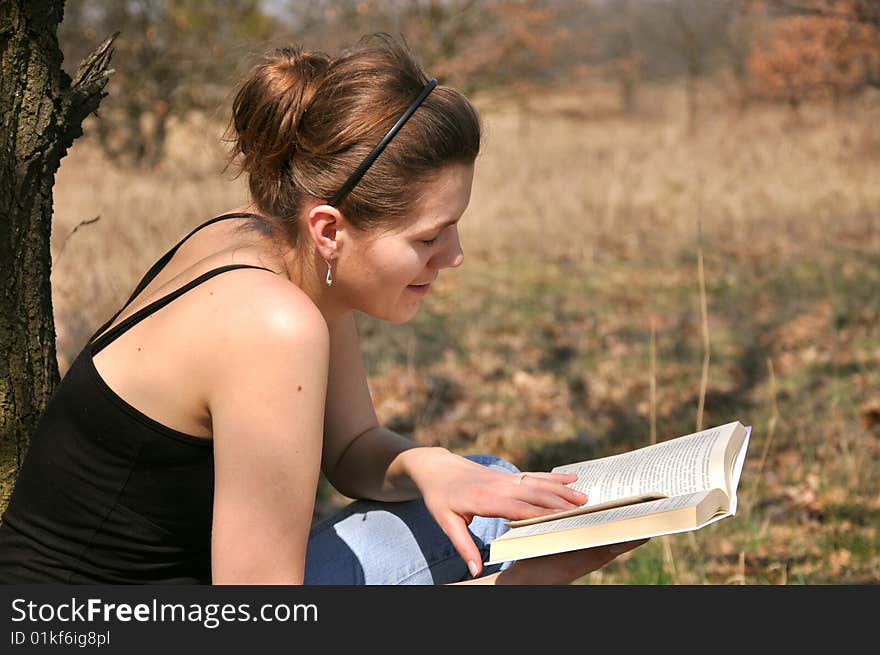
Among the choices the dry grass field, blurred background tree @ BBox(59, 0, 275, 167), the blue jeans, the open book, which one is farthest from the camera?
blurred background tree @ BBox(59, 0, 275, 167)

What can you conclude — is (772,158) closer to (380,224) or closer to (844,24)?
(844,24)

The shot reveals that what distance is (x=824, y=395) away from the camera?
4625 millimetres

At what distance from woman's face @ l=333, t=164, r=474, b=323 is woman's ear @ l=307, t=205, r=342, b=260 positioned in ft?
0.08

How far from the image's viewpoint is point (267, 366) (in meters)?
1.62

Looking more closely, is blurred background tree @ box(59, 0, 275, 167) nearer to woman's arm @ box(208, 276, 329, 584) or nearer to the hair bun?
the hair bun

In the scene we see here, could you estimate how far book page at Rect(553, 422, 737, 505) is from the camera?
5.58ft

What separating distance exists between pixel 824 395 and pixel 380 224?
131 inches

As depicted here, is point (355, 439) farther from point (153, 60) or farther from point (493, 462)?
point (153, 60)

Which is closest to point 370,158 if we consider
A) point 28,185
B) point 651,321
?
point 28,185

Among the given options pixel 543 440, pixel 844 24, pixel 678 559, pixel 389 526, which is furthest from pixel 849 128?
pixel 389 526

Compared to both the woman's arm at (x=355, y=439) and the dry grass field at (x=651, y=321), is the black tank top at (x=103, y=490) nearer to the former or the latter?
the woman's arm at (x=355, y=439)

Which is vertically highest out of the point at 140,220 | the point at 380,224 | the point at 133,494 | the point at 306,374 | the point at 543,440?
the point at 380,224

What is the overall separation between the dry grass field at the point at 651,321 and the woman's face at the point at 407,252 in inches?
21.5

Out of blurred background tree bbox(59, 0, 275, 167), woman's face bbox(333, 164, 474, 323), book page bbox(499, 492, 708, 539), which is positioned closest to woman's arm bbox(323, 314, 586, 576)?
book page bbox(499, 492, 708, 539)
